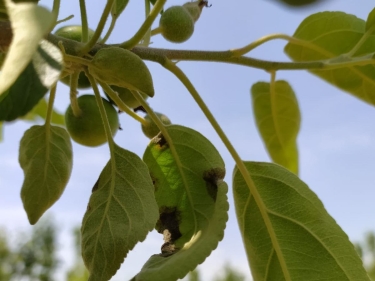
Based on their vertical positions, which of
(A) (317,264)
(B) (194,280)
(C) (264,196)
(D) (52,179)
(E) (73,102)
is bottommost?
(A) (317,264)

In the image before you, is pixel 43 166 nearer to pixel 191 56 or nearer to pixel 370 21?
pixel 191 56

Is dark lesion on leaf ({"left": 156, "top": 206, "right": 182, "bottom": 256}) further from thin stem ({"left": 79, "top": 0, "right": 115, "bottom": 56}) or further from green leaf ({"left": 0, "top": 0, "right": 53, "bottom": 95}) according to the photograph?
green leaf ({"left": 0, "top": 0, "right": 53, "bottom": 95})

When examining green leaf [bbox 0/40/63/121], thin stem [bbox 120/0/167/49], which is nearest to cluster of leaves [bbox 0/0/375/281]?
thin stem [bbox 120/0/167/49]

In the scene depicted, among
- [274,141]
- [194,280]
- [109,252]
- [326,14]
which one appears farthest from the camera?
[194,280]

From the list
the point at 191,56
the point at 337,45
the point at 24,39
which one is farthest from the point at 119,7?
the point at 24,39

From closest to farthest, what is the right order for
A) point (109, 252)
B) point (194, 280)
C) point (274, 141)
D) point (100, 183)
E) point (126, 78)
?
1. point (126, 78)
2. point (109, 252)
3. point (100, 183)
4. point (274, 141)
5. point (194, 280)

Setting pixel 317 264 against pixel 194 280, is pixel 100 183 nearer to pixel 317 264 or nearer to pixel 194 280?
pixel 317 264

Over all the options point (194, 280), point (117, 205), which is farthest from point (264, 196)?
point (194, 280)
